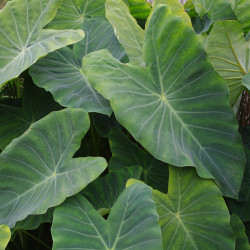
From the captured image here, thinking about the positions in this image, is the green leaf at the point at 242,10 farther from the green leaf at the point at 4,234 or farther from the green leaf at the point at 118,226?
the green leaf at the point at 4,234

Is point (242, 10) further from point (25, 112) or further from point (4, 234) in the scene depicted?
point (4, 234)

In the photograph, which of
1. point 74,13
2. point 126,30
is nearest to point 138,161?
point 126,30

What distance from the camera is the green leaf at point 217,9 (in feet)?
5.57

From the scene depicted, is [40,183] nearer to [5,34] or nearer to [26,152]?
[26,152]

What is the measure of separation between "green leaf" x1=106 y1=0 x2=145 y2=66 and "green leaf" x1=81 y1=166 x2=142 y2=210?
39 cm

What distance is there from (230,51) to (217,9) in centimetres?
40

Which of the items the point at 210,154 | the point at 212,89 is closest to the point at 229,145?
the point at 210,154

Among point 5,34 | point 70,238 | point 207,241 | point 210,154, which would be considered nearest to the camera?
point 70,238

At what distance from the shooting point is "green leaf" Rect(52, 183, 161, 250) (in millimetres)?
923

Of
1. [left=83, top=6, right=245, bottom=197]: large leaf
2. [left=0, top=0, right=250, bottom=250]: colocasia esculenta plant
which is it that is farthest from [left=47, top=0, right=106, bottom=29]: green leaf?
[left=83, top=6, right=245, bottom=197]: large leaf

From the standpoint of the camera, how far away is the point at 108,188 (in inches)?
47.6

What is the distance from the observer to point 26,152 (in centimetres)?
119

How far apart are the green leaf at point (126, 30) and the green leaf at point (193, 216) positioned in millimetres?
478

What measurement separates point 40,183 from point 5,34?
590mm
